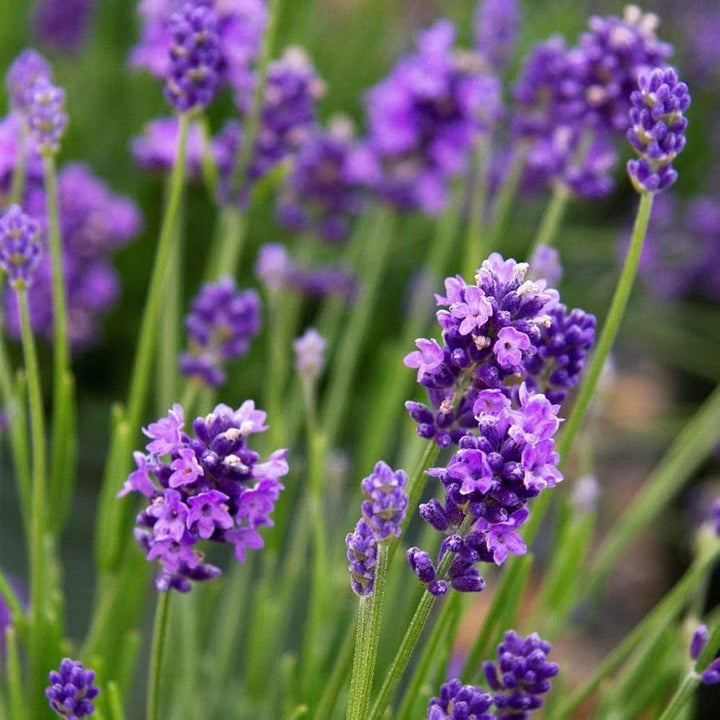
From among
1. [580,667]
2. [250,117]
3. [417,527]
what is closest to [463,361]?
[250,117]

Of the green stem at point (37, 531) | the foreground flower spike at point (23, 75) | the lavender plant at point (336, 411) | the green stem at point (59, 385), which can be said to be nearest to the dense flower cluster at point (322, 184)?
the lavender plant at point (336, 411)

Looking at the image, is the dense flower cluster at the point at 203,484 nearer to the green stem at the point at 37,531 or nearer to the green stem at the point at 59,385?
the green stem at the point at 37,531

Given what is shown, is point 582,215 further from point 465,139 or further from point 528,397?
point 528,397

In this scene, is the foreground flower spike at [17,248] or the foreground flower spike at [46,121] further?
the foreground flower spike at [46,121]

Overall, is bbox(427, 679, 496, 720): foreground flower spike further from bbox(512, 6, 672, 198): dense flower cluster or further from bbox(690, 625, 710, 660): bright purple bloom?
bbox(512, 6, 672, 198): dense flower cluster

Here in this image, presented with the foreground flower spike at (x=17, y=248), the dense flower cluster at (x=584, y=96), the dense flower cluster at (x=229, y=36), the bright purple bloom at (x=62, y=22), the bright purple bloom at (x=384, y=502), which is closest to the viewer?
the bright purple bloom at (x=384, y=502)

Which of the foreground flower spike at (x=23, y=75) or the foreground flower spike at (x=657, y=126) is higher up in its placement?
the foreground flower spike at (x=657, y=126)
